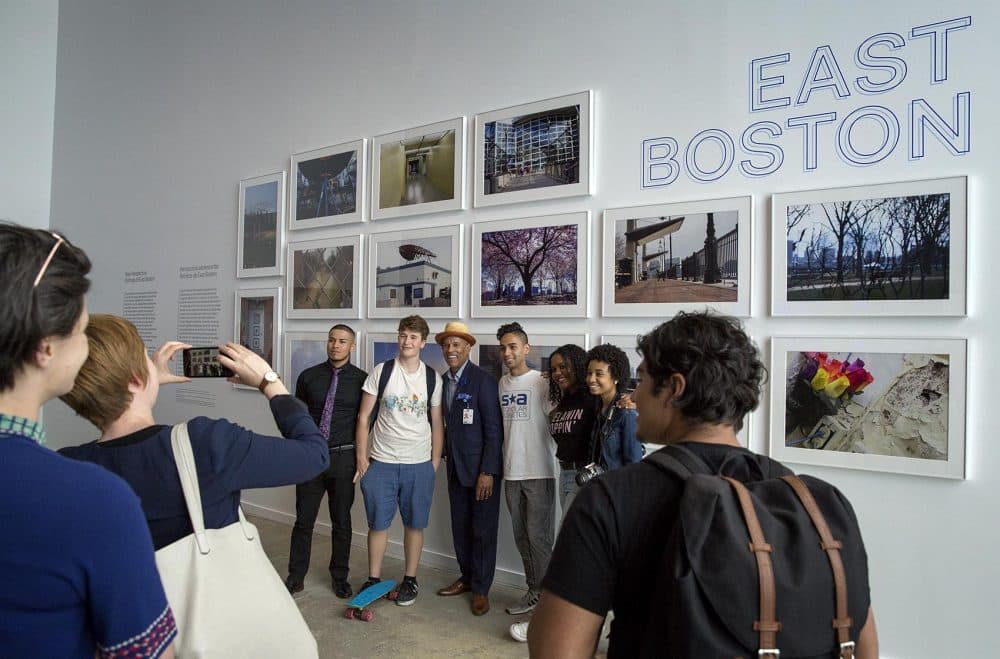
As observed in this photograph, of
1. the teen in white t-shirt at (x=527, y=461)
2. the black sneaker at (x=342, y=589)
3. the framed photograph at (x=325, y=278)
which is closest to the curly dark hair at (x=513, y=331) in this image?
the teen in white t-shirt at (x=527, y=461)

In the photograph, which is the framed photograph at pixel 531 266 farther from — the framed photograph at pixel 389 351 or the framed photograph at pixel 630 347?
the framed photograph at pixel 389 351

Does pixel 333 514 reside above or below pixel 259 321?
below

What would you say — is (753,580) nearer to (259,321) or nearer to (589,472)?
(589,472)

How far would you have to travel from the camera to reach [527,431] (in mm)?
4363

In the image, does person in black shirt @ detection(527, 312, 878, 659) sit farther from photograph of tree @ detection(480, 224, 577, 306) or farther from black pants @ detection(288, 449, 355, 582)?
black pants @ detection(288, 449, 355, 582)

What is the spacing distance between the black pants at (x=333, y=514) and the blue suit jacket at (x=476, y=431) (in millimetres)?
919

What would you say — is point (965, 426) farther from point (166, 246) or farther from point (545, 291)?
point (166, 246)

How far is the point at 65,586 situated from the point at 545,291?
12.7 feet

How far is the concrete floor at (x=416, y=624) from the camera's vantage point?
12.2 feet

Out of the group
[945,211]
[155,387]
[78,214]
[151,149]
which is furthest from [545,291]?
[78,214]

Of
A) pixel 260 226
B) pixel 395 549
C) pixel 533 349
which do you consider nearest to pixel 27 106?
pixel 260 226

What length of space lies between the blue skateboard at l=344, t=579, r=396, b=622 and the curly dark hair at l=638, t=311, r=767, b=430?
344cm

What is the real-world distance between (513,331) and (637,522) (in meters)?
3.28

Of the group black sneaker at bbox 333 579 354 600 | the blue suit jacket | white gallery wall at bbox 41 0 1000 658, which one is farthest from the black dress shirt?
black sneaker at bbox 333 579 354 600
